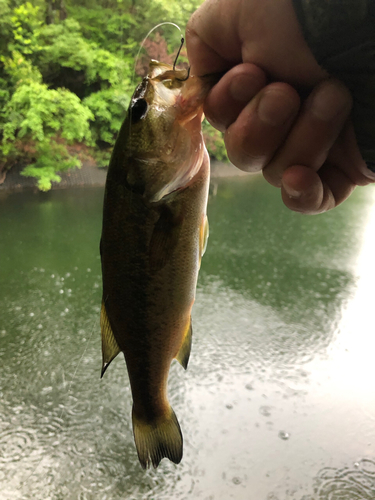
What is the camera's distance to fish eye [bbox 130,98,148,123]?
33.7 inches

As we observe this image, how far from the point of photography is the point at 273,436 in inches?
147

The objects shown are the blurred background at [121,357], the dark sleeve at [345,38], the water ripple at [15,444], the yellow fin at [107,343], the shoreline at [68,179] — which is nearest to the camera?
the dark sleeve at [345,38]

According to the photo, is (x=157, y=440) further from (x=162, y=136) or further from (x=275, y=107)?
(x=275, y=107)

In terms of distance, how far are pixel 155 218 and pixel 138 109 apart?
0.27 metres

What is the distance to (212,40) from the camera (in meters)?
0.88

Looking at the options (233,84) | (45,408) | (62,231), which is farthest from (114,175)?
(62,231)

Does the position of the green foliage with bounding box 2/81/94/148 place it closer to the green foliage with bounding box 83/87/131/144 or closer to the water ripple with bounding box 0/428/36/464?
the green foliage with bounding box 83/87/131/144

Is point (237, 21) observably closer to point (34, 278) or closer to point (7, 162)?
point (34, 278)

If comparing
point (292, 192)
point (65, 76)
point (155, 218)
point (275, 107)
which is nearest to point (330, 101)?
point (275, 107)

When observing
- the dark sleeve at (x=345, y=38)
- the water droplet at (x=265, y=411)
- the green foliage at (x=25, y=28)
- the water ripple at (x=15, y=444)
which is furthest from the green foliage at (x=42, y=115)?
the dark sleeve at (x=345, y=38)

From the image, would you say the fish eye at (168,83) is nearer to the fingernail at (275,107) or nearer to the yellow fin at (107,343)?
the fingernail at (275,107)

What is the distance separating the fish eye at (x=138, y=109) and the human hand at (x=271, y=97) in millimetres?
151

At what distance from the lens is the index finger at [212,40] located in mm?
837

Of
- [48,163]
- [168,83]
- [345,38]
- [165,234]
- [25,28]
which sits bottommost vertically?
[48,163]
